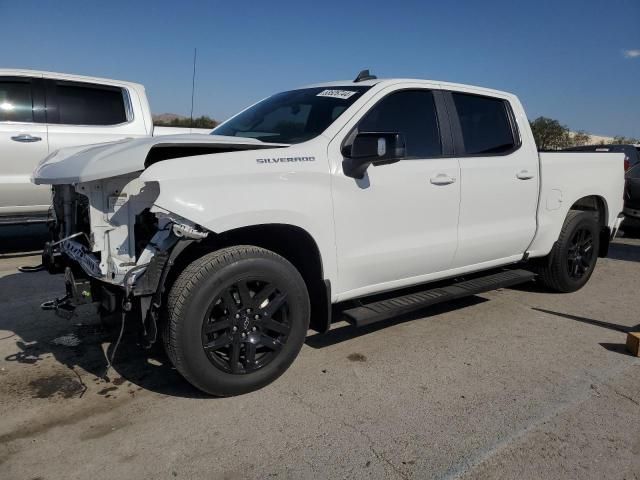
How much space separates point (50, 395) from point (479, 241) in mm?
3286

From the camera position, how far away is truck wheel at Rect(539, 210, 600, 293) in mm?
5363

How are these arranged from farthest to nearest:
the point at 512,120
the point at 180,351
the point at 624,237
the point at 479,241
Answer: the point at 624,237 → the point at 512,120 → the point at 479,241 → the point at 180,351

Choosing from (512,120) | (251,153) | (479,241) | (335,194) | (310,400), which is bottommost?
(310,400)

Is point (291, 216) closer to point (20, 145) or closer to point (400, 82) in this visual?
point (400, 82)

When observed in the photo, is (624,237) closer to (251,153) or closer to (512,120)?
(512,120)

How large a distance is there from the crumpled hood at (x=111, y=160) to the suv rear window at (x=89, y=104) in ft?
12.6

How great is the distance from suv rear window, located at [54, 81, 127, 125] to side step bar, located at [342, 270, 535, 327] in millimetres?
4864

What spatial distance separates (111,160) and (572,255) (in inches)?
182

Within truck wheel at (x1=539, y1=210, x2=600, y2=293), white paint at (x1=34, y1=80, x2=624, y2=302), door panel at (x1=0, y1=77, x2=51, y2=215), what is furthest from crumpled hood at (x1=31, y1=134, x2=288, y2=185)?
door panel at (x1=0, y1=77, x2=51, y2=215)

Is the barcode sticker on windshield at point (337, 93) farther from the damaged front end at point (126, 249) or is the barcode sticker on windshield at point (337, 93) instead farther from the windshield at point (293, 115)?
the damaged front end at point (126, 249)

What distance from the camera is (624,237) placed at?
9.95 metres

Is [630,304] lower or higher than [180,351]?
lower

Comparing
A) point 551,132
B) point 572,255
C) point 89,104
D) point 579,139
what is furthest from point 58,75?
point 579,139

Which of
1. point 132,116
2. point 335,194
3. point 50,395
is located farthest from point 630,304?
point 132,116
